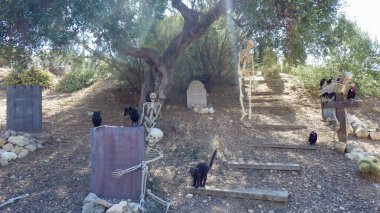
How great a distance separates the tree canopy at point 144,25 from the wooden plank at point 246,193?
3645mm

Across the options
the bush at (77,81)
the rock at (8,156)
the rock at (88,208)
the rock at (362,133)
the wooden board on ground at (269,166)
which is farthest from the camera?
the bush at (77,81)

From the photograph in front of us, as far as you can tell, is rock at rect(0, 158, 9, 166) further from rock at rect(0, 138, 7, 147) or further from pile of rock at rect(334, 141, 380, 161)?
pile of rock at rect(334, 141, 380, 161)

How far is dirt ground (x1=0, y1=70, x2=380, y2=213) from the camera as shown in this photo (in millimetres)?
5113

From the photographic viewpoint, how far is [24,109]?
7.41 metres

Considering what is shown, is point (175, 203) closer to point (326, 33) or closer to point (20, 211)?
point (20, 211)

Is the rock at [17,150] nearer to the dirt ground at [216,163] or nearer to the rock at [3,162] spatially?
the dirt ground at [216,163]

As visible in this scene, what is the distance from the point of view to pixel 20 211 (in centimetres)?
495

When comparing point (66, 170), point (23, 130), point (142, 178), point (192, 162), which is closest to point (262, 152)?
point (192, 162)

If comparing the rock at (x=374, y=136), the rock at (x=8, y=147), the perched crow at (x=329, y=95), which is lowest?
the rock at (x=8, y=147)

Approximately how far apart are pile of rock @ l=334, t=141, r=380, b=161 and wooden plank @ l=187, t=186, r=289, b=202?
2.22 metres

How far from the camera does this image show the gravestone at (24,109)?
24.3 feet

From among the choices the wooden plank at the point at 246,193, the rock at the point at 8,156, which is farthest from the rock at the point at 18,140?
the wooden plank at the point at 246,193

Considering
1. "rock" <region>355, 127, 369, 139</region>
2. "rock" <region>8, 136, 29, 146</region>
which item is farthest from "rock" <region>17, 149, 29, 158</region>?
"rock" <region>355, 127, 369, 139</region>

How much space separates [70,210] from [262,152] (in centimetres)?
387
